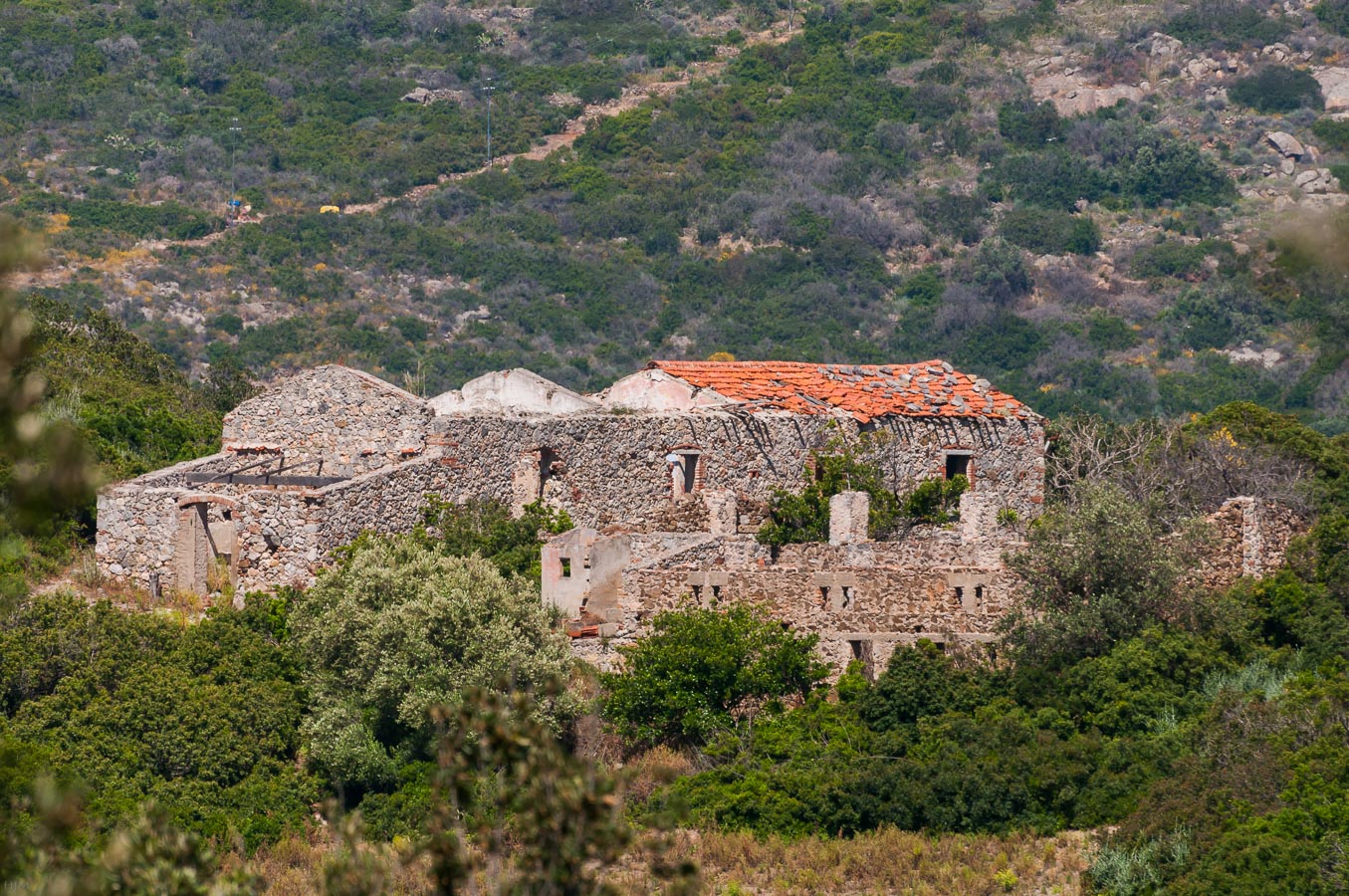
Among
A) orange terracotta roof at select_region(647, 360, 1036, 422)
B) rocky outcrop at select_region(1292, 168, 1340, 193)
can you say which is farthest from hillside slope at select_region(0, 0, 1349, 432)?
orange terracotta roof at select_region(647, 360, 1036, 422)

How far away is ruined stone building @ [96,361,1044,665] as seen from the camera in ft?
86.5

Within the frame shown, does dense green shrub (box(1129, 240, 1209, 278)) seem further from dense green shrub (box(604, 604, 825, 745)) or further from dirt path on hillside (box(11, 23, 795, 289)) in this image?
dense green shrub (box(604, 604, 825, 745))

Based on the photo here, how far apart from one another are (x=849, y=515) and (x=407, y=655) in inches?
252

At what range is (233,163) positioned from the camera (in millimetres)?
81250

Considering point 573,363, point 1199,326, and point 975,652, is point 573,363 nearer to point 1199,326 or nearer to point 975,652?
point 1199,326

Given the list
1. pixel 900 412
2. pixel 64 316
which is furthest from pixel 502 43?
pixel 900 412

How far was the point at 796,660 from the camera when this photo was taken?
1006 inches

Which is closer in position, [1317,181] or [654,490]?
[654,490]

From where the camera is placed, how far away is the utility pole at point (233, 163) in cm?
7731

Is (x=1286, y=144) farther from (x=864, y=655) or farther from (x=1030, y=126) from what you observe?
(x=864, y=655)

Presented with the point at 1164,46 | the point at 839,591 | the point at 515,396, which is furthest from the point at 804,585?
the point at 1164,46

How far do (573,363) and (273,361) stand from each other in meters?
8.41

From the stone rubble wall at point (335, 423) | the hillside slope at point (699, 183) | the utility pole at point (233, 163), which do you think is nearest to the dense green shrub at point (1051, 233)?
the hillside slope at point (699, 183)

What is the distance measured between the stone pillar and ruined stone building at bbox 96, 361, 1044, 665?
2 cm
